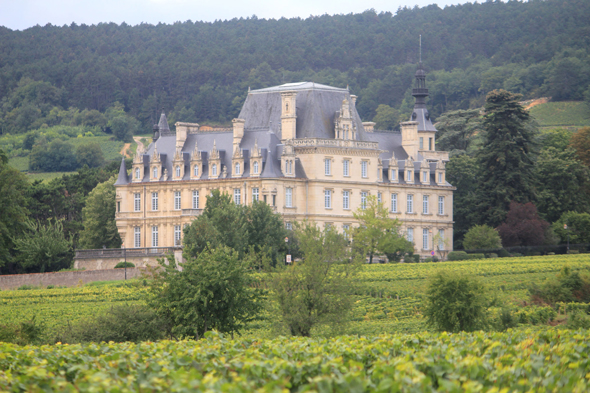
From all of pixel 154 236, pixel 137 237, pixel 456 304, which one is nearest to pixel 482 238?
pixel 154 236

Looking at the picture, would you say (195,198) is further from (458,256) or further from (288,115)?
(458,256)

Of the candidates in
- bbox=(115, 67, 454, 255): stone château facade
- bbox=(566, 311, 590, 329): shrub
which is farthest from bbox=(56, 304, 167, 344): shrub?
bbox=(115, 67, 454, 255): stone château facade

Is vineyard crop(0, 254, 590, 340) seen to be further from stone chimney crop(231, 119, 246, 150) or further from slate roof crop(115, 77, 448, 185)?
stone chimney crop(231, 119, 246, 150)

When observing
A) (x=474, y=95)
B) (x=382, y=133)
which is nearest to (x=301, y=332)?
(x=382, y=133)

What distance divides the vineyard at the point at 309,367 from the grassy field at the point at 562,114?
13784 cm

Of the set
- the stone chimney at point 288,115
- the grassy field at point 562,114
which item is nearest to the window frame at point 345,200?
the stone chimney at point 288,115

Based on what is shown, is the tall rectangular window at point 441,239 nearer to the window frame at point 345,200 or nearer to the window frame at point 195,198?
the window frame at point 345,200

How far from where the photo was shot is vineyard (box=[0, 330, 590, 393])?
61.6 ft

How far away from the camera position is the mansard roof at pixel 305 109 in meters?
97.7

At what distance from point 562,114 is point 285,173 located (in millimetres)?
86223

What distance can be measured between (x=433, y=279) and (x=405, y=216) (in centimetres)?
5525

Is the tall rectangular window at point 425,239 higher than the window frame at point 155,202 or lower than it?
lower

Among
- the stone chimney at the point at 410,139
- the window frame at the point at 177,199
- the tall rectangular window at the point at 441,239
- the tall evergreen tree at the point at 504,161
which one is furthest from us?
the stone chimney at the point at 410,139

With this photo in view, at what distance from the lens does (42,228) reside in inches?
3556
